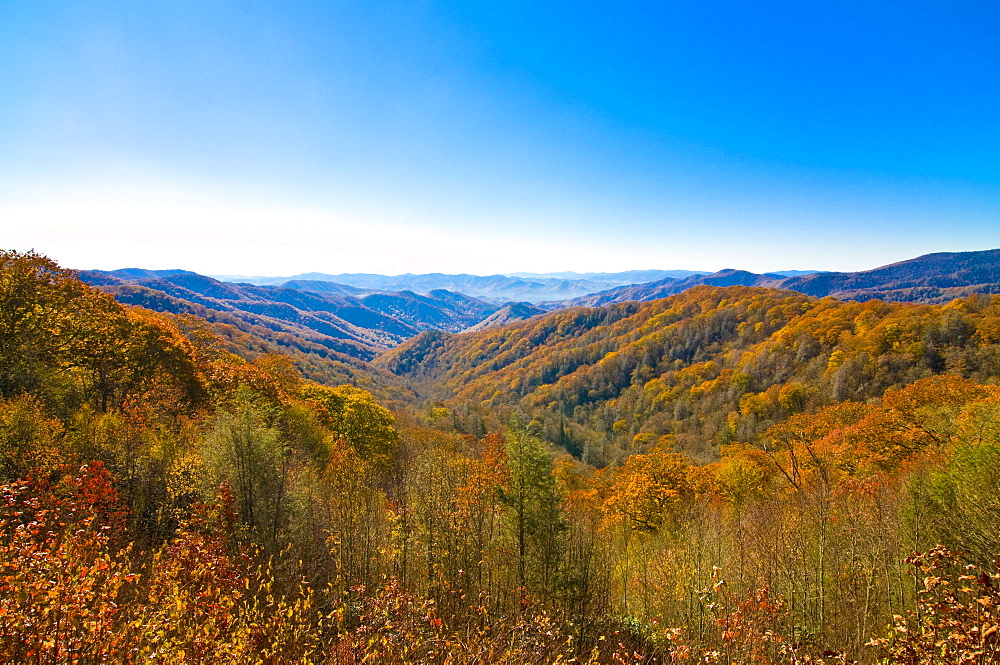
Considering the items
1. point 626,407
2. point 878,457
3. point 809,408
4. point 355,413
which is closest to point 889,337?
point 809,408

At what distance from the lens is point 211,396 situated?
92.7 feet

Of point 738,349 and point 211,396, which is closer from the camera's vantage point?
point 211,396

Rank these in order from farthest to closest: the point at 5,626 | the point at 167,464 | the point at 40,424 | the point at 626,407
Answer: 1. the point at 626,407
2. the point at 167,464
3. the point at 40,424
4. the point at 5,626

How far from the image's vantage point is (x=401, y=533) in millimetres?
13359

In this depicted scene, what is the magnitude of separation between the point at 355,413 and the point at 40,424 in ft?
86.6

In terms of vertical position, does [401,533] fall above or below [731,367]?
above

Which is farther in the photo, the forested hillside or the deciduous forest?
the forested hillside

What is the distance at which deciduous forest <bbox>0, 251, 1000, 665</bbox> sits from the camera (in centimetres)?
575

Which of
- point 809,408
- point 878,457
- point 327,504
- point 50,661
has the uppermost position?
point 50,661

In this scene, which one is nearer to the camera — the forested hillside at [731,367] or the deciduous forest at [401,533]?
the deciduous forest at [401,533]

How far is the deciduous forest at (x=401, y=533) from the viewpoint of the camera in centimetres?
575

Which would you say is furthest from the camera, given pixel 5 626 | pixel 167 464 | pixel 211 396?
pixel 211 396

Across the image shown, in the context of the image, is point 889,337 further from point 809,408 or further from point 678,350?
point 678,350

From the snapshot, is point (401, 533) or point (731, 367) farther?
point (731, 367)
